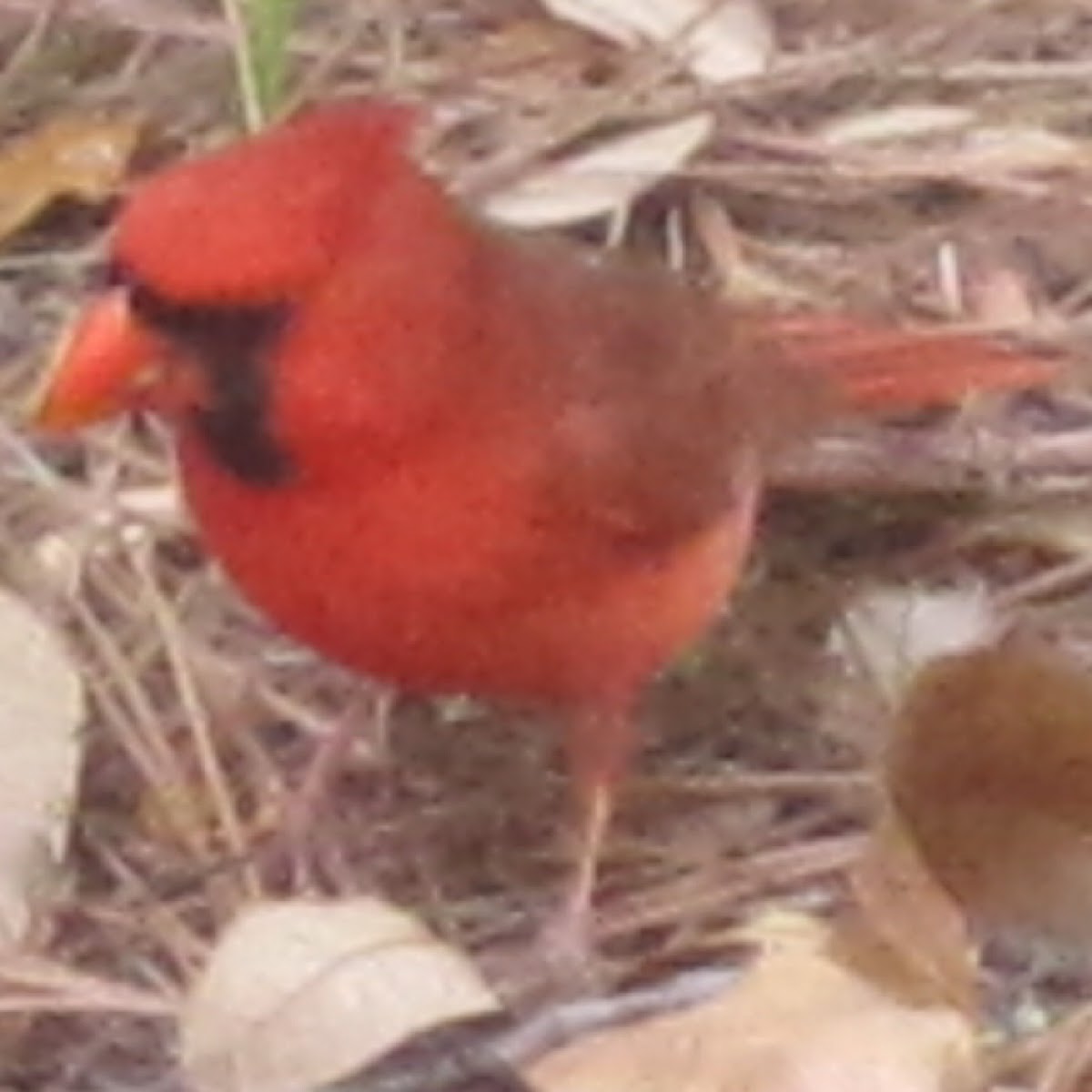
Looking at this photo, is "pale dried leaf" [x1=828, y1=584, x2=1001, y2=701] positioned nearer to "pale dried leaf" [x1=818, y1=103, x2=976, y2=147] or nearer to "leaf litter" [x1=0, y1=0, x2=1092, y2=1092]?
"leaf litter" [x1=0, y1=0, x2=1092, y2=1092]

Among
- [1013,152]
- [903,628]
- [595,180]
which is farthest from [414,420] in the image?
[1013,152]

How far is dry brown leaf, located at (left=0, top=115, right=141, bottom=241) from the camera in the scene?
361cm

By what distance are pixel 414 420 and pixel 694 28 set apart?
1038 mm

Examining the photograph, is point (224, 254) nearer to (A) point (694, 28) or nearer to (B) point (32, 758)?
(B) point (32, 758)

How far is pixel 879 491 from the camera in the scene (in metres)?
3.43

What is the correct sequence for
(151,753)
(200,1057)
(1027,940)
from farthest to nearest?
(151,753), (1027,940), (200,1057)

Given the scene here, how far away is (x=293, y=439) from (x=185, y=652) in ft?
1.64

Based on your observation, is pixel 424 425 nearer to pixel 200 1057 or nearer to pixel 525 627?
pixel 525 627

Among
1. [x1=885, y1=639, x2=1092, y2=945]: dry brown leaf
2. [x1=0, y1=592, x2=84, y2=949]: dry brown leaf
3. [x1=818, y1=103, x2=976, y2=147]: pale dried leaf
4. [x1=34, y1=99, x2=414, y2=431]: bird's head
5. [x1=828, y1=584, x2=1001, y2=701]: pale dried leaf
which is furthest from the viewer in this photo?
[x1=818, y1=103, x2=976, y2=147]: pale dried leaf

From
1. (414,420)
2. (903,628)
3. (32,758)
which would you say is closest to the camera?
(414,420)

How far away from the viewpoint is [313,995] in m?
2.85

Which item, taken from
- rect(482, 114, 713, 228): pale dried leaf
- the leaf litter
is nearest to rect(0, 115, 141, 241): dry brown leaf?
the leaf litter

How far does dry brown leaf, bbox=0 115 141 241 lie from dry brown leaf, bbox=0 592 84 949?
0.50 m

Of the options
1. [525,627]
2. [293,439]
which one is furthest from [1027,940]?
[293,439]
